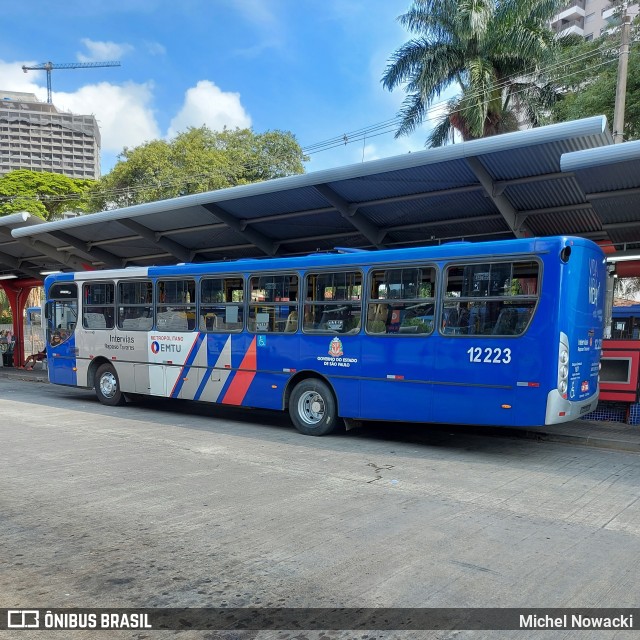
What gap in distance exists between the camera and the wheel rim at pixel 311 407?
9.90 m

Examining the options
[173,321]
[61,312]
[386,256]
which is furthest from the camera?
[61,312]

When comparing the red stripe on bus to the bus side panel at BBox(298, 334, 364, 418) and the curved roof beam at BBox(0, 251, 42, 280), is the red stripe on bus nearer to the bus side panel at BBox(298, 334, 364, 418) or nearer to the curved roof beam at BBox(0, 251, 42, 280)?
the bus side panel at BBox(298, 334, 364, 418)

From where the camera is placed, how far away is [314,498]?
6094mm

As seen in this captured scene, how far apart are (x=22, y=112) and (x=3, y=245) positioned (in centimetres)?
16335

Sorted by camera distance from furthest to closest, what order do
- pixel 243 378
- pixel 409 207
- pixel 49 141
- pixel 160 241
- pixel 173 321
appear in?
pixel 49 141 < pixel 160 241 < pixel 409 207 < pixel 173 321 < pixel 243 378

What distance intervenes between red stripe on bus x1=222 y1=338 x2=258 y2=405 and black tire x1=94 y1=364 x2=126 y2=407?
3.38 meters

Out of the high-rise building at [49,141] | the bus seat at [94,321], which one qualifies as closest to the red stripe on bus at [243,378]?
the bus seat at [94,321]

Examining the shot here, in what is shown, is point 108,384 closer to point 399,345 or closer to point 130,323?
point 130,323

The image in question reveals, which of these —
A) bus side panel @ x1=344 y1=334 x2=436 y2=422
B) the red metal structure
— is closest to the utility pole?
bus side panel @ x1=344 y1=334 x2=436 y2=422

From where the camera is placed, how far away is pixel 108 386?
13.2 meters

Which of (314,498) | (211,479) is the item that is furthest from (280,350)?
(314,498)

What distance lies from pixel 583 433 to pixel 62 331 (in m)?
11.5

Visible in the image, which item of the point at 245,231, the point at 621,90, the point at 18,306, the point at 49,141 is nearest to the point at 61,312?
the point at 245,231

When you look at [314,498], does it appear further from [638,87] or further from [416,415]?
[638,87]
